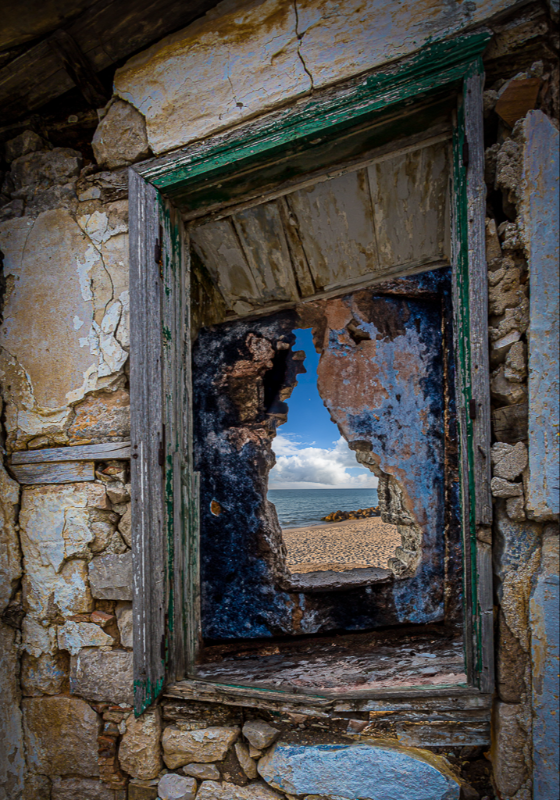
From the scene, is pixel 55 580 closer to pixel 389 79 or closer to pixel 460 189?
pixel 460 189

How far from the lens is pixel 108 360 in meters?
2.01

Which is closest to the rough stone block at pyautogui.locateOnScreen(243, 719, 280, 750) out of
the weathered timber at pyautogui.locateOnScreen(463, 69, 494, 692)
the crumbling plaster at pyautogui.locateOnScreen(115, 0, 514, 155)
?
the weathered timber at pyautogui.locateOnScreen(463, 69, 494, 692)

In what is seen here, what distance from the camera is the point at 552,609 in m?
1.30

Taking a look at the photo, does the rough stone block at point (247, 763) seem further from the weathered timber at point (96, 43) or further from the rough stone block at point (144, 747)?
the weathered timber at point (96, 43)

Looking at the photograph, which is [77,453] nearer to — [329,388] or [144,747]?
[144,747]

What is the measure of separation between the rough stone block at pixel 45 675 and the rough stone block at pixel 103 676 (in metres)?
0.07

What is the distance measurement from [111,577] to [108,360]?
105cm

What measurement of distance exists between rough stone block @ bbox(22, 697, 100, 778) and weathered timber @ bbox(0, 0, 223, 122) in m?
3.07

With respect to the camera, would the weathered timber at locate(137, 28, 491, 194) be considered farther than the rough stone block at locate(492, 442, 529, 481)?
Yes

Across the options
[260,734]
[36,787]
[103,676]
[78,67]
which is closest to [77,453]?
[103,676]

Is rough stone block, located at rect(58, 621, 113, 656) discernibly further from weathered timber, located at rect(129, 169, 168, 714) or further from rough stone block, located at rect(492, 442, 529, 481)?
rough stone block, located at rect(492, 442, 529, 481)

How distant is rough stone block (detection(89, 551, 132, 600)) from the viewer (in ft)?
6.24

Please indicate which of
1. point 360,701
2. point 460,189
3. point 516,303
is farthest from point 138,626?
point 460,189

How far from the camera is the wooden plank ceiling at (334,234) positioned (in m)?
2.07
